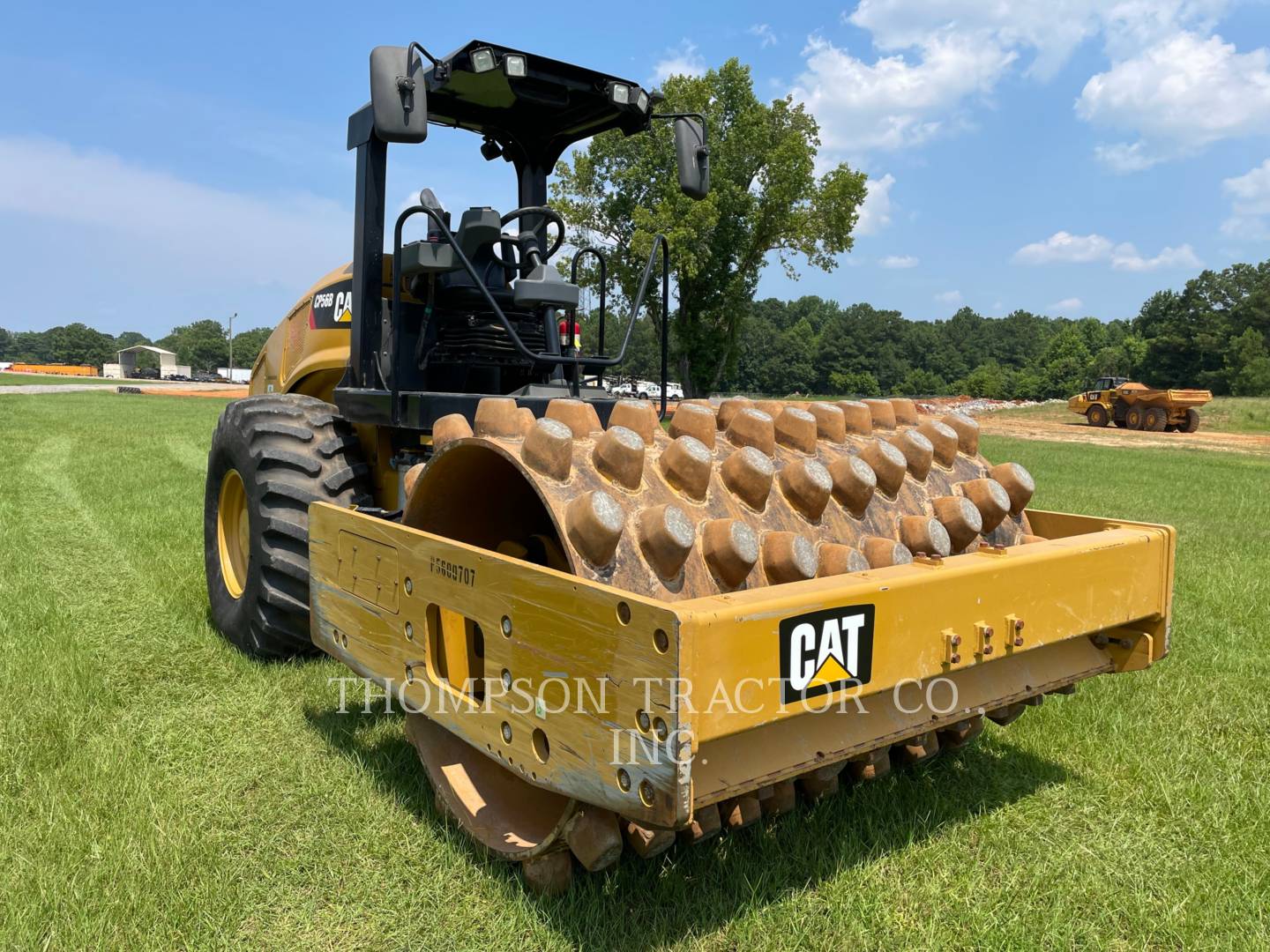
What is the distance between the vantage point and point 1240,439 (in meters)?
30.1

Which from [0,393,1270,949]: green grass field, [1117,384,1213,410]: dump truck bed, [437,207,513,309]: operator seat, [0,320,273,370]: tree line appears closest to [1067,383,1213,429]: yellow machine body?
[1117,384,1213,410]: dump truck bed

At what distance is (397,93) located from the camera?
319 centimetres

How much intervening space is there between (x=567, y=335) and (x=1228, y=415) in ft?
138

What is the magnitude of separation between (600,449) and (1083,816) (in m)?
2.02

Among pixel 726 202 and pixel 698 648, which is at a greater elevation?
pixel 726 202

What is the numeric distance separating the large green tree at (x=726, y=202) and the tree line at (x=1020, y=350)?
37160 mm

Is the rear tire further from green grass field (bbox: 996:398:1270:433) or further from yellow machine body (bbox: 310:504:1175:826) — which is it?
green grass field (bbox: 996:398:1270:433)

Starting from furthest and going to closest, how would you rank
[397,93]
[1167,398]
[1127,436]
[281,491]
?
[1167,398] → [1127,436] → [281,491] → [397,93]

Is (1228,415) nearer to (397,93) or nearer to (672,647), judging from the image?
(397,93)

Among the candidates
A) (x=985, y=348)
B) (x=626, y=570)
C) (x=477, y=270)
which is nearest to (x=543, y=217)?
(x=477, y=270)

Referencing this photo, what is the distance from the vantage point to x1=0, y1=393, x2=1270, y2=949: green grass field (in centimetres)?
242

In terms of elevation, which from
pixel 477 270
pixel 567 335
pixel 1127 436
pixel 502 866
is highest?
pixel 477 270

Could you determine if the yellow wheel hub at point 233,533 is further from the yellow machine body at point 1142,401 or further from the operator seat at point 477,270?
the yellow machine body at point 1142,401

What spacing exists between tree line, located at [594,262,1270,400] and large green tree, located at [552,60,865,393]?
37.2 metres
